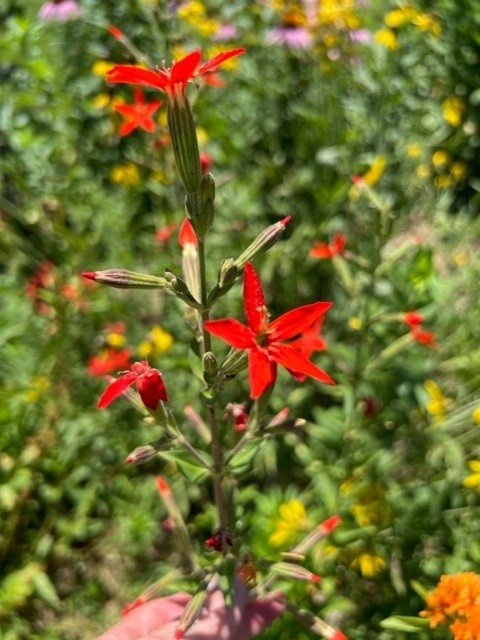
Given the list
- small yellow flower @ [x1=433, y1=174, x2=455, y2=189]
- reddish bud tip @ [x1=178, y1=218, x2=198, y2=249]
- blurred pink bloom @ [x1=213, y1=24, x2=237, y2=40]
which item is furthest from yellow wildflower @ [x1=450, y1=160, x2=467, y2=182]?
reddish bud tip @ [x1=178, y1=218, x2=198, y2=249]

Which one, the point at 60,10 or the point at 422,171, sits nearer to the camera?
the point at 422,171

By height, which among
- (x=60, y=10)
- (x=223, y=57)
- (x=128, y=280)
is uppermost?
(x=60, y=10)

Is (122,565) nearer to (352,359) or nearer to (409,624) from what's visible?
(352,359)

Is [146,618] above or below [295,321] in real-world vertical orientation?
below

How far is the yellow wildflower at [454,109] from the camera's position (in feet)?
9.55

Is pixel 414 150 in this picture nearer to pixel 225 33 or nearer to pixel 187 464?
pixel 225 33

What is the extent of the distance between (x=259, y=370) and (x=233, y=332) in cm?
8

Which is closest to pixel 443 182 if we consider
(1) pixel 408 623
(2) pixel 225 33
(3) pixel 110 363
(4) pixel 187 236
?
(2) pixel 225 33

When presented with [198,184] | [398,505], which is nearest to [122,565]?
[398,505]

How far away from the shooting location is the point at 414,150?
9.31 feet

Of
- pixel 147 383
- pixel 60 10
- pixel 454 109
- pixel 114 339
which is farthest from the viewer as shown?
pixel 60 10

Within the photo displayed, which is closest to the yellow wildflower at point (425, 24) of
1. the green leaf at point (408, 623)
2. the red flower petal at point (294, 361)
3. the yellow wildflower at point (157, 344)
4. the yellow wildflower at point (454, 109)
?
the yellow wildflower at point (454, 109)

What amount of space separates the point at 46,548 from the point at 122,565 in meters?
0.41

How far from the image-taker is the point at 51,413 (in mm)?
2816
